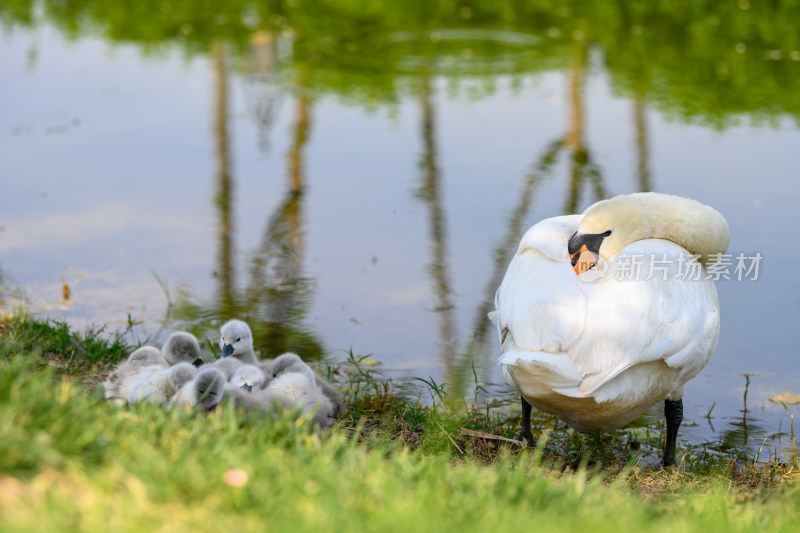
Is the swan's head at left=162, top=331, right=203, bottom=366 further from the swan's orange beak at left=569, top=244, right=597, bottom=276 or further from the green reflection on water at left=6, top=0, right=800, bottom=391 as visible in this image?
the swan's orange beak at left=569, top=244, right=597, bottom=276

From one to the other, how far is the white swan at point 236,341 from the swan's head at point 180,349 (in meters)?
0.15

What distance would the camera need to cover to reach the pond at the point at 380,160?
261 inches

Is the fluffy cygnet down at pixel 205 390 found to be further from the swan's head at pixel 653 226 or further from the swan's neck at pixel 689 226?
the swan's neck at pixel 689 226

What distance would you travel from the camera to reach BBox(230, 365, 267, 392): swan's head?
4684 millimetres

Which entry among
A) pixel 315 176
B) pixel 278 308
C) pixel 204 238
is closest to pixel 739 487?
pixel 278 308

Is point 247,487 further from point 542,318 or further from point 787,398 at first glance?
point 787,398

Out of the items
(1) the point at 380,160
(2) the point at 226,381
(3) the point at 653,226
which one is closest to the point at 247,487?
(2) the point at 226,381

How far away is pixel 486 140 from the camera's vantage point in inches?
397

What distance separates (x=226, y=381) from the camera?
182 inches

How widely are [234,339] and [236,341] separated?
0.02 m

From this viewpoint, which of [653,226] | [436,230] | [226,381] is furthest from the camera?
[436,230]

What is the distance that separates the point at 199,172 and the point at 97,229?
4.94 feet

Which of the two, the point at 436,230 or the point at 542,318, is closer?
the point at 542,318

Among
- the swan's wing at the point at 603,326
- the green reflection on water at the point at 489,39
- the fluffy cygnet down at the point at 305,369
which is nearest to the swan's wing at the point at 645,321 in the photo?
the swan's wing at the point at 603,326
